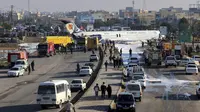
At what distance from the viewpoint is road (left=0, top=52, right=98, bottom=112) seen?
33.9 meters

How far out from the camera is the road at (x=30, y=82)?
33.9 meters

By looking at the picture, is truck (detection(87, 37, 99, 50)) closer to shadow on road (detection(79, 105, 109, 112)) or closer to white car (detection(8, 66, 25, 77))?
white car (detection(8, 66, 25, 77))

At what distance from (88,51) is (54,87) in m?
66.9

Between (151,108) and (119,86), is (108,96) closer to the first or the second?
(151,108)

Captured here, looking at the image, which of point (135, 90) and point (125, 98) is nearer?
point (125, 98)

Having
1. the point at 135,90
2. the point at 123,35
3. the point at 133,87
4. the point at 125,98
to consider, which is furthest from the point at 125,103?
the point at 123,35

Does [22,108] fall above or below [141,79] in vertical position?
below

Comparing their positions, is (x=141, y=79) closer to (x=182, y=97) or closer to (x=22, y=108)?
(x=182, y=97)

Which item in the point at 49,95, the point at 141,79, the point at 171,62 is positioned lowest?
the point at 171,62

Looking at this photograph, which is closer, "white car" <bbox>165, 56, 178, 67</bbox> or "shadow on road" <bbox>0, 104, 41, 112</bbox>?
"shadow on road" <bbox>0, 104, 41, 112</bbox>

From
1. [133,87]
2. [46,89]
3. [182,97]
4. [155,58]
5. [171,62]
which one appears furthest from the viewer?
[155,58]

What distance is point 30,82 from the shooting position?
5081cm

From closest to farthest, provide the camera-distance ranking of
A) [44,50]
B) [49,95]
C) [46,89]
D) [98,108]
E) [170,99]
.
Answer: [98,108]
[49,95]
[46,89]
[170,99]
[44,50]

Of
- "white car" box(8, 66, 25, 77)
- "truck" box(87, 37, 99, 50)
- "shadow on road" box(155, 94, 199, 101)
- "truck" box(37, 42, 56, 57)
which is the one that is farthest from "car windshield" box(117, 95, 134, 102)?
"truck" box(87, 37, 99, 50)
